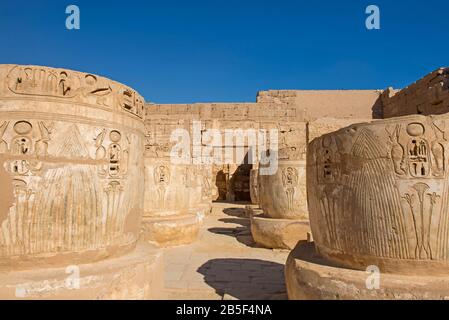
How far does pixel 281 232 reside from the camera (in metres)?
5.47

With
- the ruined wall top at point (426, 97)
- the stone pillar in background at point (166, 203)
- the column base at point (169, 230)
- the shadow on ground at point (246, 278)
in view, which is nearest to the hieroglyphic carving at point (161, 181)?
the stone pillar in background at point (166, 203)

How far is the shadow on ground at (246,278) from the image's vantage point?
3367 mm

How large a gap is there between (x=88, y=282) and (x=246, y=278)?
2.24 metres

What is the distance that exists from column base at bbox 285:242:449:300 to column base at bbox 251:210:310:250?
110 inches

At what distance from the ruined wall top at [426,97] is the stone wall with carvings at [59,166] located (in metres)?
12.3

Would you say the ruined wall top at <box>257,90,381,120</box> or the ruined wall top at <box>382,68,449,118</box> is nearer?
the ruined wall top at <box>382,68,449,118</box>

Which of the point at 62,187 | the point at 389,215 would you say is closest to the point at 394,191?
the point at 389,215

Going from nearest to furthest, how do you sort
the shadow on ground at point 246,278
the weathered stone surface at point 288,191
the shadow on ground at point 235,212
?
the shadow on ground at point 246,278
the weathered stone surface at point 288,191
the shadow on ground at point 235,212

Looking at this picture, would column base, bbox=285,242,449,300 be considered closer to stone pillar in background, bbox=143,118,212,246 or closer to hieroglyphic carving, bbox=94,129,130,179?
hieroglyphic carving, bbox=94,129,130,179

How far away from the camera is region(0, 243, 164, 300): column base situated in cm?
198

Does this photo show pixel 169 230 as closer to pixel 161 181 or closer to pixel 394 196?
pixel 161 181

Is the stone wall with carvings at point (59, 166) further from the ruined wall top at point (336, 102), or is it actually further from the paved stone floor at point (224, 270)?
the ruined wall top at point (336, 102)

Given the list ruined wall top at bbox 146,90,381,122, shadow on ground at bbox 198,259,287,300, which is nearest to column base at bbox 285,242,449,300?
shadow on ground at bbox 198,259,287,300
